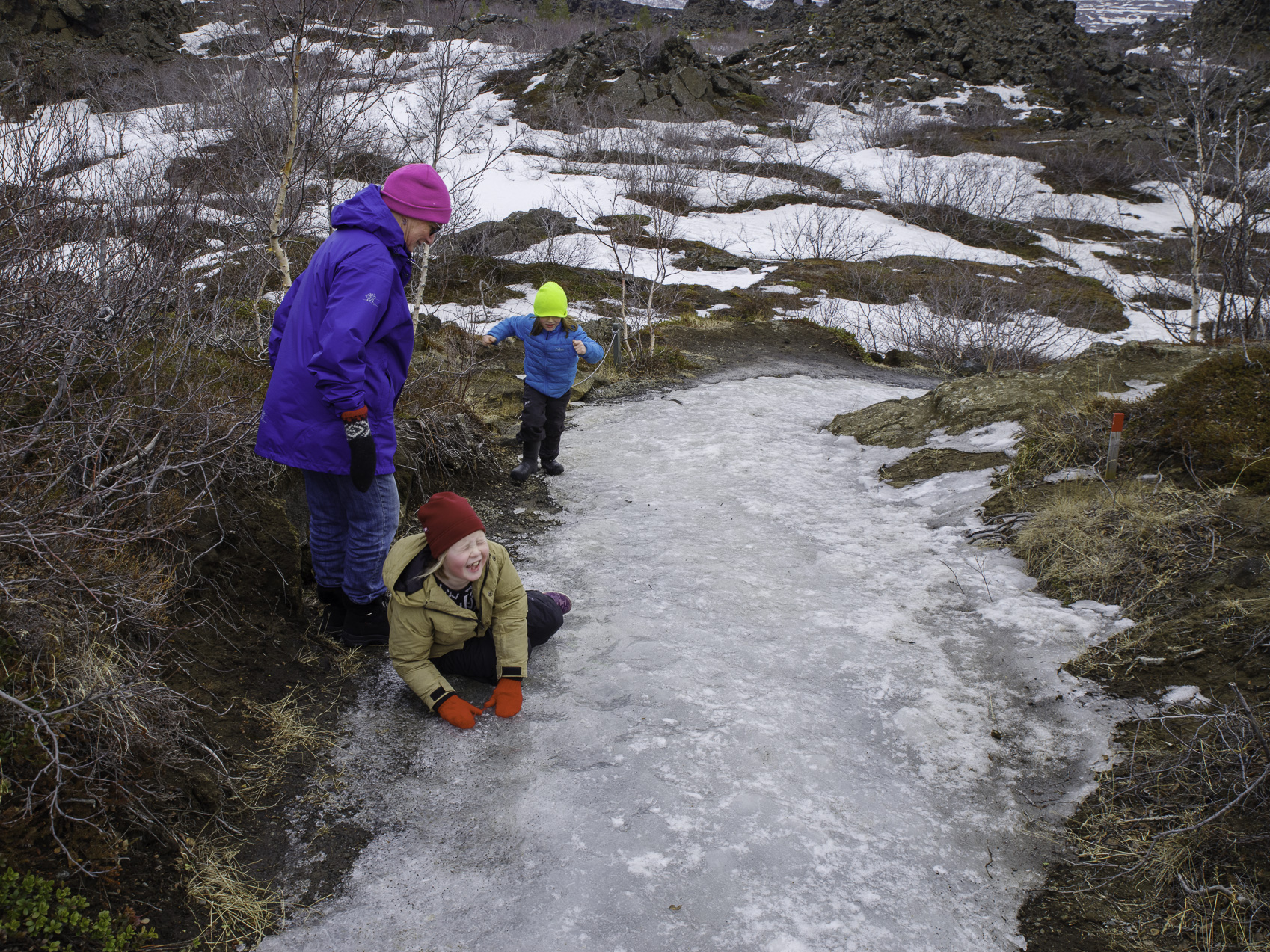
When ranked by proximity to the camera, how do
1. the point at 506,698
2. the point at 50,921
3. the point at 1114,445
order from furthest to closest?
the point at 1114,445 < the point at 506,698 < the point at 50,921

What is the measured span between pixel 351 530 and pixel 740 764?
1.88 metres

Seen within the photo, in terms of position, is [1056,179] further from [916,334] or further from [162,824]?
[162,824]

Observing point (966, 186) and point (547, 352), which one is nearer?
point (547, 352)

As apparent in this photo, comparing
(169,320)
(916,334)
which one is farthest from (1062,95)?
(169,320)

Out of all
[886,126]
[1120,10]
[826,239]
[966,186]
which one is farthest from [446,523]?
[1120,10]

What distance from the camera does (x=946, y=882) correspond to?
243cm

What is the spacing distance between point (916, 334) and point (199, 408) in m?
13.8

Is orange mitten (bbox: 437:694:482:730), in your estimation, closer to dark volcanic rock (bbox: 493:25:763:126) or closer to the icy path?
the icy path

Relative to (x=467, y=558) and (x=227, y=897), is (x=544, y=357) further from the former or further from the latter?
(x=227, y=897)

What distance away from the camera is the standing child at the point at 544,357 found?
5938mm

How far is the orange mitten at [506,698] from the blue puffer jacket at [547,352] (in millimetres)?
3295

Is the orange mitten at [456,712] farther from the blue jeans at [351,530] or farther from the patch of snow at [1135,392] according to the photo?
the patch of snow at [1135,392]

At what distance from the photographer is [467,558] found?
9.64ft

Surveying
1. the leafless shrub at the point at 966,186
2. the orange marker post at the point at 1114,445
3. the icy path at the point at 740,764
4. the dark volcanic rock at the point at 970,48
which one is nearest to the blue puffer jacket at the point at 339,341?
the icy path at the point at 740,764
